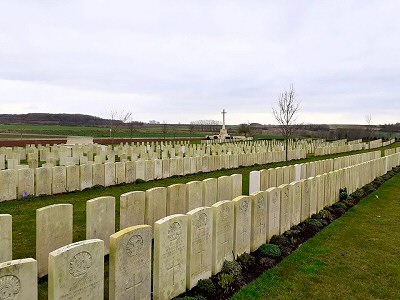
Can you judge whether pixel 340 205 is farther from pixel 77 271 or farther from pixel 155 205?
pixel 77 271

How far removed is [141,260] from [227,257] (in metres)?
1.88

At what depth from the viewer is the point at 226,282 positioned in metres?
4.95

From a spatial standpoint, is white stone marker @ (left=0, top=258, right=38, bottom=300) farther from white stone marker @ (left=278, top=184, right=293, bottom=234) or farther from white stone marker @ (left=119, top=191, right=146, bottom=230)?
white stone marker @ (left=278, top=184, right=293, bottom=234)

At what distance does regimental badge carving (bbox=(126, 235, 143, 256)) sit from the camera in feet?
12.9

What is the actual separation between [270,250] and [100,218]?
2.97 m

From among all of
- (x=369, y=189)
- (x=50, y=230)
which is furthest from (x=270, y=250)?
(x=369, y=189)

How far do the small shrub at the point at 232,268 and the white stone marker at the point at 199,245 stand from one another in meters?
0.27

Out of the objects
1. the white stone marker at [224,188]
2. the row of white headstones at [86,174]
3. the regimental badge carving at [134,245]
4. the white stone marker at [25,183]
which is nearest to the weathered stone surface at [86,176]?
the row of white headstones at [86,174]

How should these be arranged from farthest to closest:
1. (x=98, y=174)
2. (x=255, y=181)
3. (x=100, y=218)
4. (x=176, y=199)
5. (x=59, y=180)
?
(x=98, y=174)
(x=59, y=180)
(x=255, y=181)
(x=176, y=199)
(x=100, y=218)

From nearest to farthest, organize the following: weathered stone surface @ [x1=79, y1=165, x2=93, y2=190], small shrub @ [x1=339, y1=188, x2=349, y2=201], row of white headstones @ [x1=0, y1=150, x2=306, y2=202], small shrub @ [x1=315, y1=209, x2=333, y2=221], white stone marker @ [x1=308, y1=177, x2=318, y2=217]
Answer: white stone marker @ [x1=308, y1=177, x2=318, y2=217]
small shrub @ [x1=315, y1=209, x2=333, y2=221]
row of white headstones @ [x1=0, y1=150, x2=306, y2=202]
small shrub @ [x1=339, y1=188, x2=349, y2=201]
weathered stone surface @ [x1=79, y1=165, x2=93, y2=190]

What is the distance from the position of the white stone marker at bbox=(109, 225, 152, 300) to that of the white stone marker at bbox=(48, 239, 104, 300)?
164 millimetres

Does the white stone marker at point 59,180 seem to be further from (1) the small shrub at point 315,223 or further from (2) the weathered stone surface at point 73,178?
(1) the small shrub at point 315,223

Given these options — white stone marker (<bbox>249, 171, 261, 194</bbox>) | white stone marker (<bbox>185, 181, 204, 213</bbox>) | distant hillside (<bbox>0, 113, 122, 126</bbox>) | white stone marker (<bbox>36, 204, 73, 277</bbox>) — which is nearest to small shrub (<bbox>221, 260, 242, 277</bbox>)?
white stone marker (<bbox>185, 181, 204, 213</bbox>)

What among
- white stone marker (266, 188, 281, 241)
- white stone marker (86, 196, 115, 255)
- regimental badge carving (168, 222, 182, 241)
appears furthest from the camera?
white stone marker (266, 188, 281, 241)
